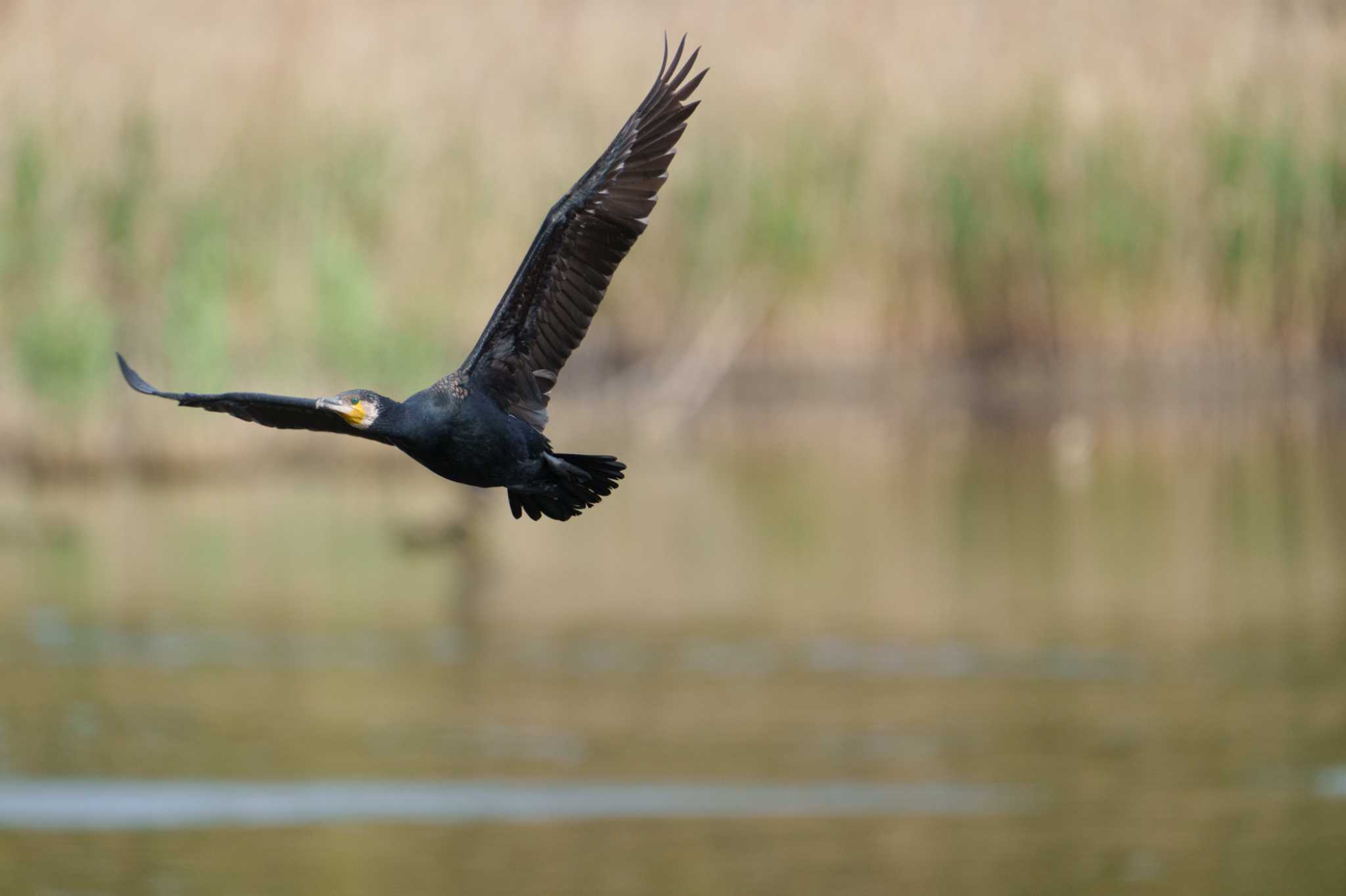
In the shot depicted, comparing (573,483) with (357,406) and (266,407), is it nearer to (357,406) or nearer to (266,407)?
(357,406)

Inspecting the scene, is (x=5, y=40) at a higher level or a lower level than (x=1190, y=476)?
higher

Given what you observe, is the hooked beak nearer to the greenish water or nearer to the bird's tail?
the bird's tail

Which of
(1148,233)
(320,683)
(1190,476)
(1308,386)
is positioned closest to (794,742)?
(320,683)

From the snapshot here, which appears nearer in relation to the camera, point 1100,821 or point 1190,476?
point 1100,821

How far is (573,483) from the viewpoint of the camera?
20.8 ft

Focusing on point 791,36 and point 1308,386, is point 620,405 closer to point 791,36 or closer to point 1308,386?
point 791,36

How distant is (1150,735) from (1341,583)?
420 centimetres

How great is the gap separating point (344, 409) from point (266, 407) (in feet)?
0.69

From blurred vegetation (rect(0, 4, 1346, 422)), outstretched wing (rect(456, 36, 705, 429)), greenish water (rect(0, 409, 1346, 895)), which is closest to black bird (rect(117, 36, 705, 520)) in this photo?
outstretched wing (rect(456, 36, 705, 429))

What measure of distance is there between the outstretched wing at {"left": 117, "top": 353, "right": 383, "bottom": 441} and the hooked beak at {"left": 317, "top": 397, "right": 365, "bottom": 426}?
0.02 metres

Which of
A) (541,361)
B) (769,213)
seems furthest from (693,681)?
(769,213)

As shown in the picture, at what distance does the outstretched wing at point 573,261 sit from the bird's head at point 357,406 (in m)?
0.55

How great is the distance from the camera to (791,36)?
23984 mm

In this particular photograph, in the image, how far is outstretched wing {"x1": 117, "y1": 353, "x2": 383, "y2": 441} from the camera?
580 cm
